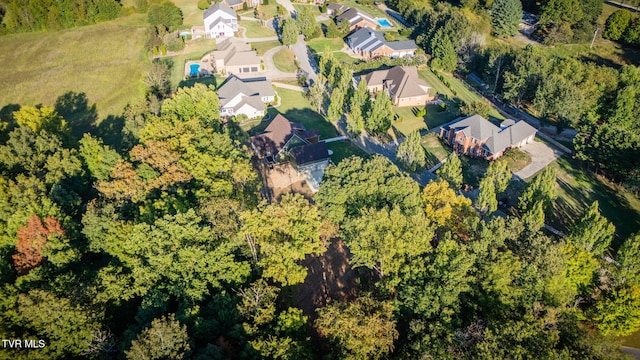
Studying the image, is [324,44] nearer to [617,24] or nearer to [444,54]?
[444,54]

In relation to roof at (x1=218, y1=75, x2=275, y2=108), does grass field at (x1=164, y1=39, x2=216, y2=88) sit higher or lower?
lower

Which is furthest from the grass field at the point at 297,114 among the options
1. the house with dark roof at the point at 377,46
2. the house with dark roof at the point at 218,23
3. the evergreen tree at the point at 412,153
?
the house with dark roof at the point at 218,23

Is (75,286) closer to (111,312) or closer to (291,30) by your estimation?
(111,312)

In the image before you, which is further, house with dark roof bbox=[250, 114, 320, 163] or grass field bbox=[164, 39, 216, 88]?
grass field bbox=[164, 39, 216, 88]

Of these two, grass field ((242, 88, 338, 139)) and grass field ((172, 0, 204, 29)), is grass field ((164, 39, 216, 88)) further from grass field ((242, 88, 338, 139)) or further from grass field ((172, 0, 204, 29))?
grass field ((242, 88, 338, 139))

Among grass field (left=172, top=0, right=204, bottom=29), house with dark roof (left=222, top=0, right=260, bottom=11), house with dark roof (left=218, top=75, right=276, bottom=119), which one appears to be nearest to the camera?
house with dark roof (left=218, top=75, right=276, bottom=119)

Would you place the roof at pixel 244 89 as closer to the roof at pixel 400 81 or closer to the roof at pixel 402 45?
the roof at pixel 400 81

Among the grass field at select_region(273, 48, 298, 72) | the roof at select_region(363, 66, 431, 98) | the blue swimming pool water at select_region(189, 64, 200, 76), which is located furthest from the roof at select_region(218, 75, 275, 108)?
the roof at select_region(363, 66, 431, 98)

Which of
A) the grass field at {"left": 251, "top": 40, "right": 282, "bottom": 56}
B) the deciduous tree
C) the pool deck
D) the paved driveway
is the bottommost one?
the paved driveway
